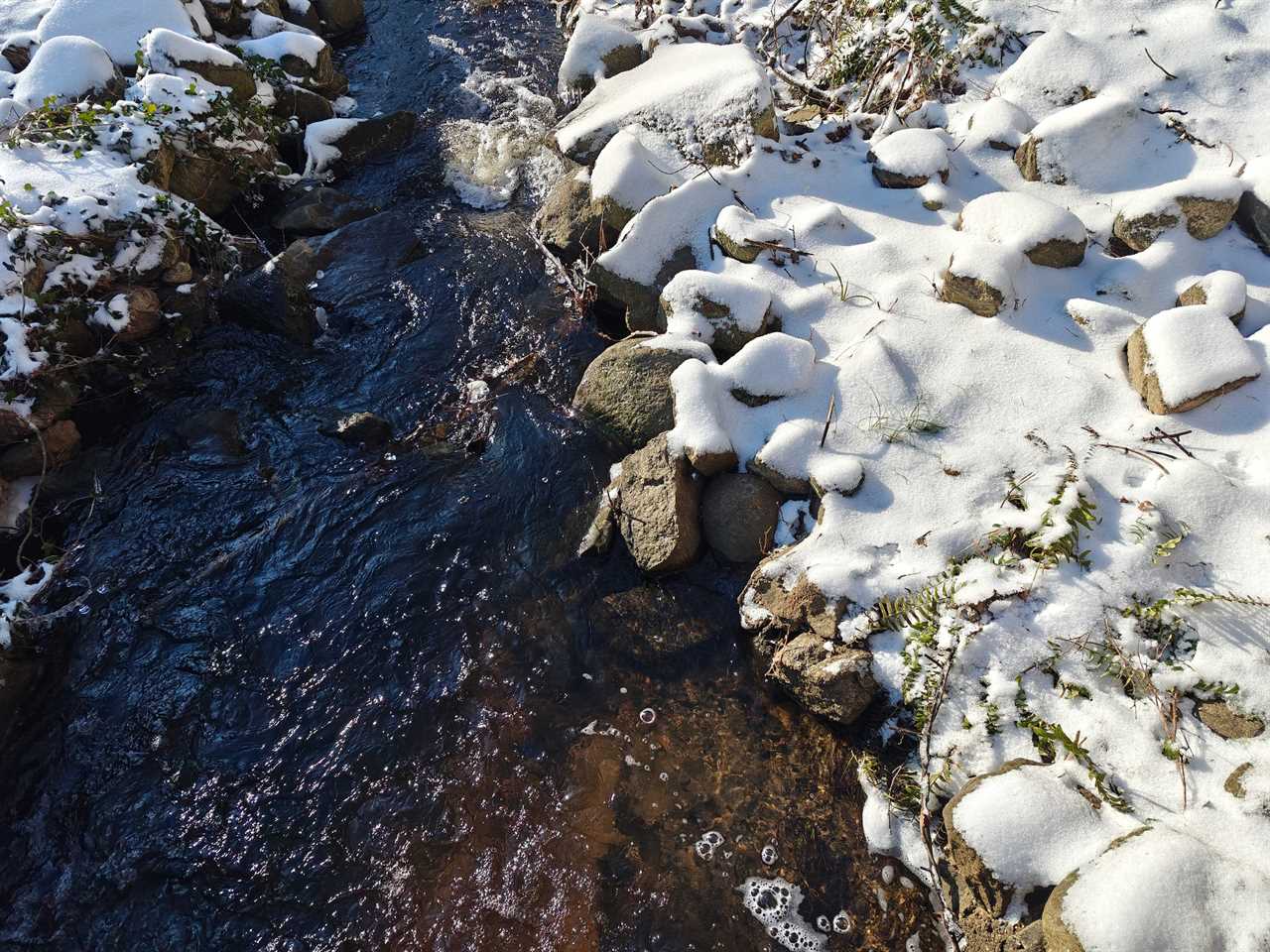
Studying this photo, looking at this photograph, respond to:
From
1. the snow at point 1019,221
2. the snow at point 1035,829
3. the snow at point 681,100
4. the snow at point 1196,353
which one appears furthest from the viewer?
the snow at point 681,100

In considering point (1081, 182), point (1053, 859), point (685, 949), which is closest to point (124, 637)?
point (685, 949)

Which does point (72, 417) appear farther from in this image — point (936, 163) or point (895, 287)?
point (936, 163)

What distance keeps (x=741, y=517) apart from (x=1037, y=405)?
66.1 inches

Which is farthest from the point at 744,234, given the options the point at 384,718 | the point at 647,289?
the point at 384,718

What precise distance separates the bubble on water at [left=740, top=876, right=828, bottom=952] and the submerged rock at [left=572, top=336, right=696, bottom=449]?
2.48 meters

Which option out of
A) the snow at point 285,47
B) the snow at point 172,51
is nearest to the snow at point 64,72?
the snow at point 172,51

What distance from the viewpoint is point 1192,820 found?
9.27 ft

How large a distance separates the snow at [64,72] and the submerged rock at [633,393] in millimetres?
5313

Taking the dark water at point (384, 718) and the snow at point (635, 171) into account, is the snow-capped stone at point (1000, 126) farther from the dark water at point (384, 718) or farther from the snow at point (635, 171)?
the dark water at point (384, 718)

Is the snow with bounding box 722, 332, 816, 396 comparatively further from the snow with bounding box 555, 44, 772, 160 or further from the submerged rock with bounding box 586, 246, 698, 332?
the snow with bounding box 555, 44, 772, 160

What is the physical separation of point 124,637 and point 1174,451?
560 centimetres

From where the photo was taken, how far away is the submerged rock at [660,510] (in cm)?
420

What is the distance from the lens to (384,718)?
3.80 metres

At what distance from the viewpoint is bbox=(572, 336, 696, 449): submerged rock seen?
460 centimetres
